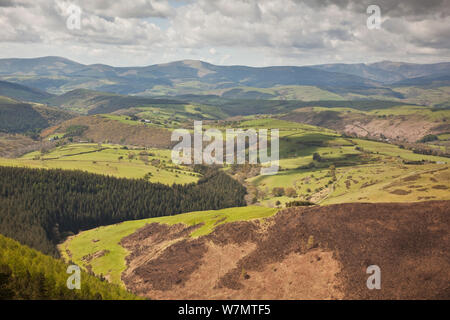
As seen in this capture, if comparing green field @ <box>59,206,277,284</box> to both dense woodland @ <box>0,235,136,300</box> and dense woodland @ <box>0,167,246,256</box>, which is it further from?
dense woodland @ <box>0,235,136,300</box>

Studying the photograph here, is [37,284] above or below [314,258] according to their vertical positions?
below

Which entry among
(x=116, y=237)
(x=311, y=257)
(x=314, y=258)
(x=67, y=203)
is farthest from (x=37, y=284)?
(x=67, y=203)

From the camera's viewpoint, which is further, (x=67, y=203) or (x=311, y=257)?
(x=67, y=203)

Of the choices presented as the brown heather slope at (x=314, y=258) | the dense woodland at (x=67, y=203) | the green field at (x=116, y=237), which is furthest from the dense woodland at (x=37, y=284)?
the dense woodland at (x=67, y=203)

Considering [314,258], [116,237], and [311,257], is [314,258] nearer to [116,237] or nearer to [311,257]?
[311,257]

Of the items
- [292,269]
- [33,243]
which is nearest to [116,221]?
[33,243]

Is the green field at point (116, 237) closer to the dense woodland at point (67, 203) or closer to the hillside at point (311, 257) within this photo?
the hillside at point (311, 257)
